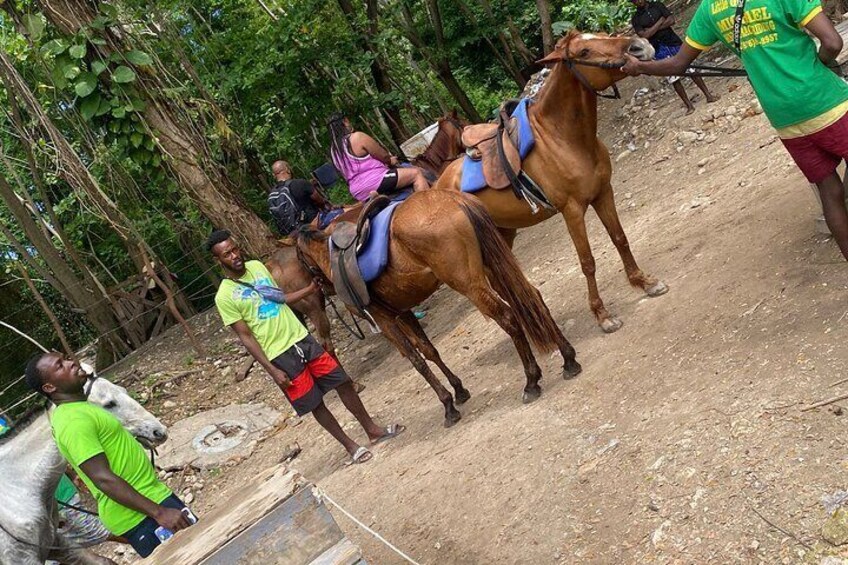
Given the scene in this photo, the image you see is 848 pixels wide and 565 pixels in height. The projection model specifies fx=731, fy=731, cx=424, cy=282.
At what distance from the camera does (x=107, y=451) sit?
3986 millimetres

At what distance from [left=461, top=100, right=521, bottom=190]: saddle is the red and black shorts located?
79.0 inches

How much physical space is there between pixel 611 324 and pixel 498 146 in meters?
1.72

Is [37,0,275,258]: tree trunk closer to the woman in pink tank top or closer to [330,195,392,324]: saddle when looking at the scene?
the woman in pink tank top

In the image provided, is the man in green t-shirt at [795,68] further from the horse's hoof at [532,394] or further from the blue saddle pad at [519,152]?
the horse's hoof at [532,394]

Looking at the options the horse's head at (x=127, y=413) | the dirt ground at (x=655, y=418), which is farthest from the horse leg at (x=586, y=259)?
the horse's head at (x=127, y=413)

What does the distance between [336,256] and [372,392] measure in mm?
2604

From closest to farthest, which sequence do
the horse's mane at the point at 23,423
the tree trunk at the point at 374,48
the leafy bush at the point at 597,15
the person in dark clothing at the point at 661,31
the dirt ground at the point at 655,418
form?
the dirt ground at the point at 655,418
the horse's mane at the point at 23,423
the person in dark clothing at the point at 661,31
the leafy bush at the point at 597,15
the tree trunk at the point at 374,48

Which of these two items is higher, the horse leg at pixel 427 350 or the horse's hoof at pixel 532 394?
the horse leg at pixel 427 350

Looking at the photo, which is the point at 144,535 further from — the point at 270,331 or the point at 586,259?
the point at 586,259

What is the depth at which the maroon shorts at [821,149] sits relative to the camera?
3.76 meters

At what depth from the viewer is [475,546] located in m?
3.97

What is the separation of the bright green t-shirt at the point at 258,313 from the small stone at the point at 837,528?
3815mm

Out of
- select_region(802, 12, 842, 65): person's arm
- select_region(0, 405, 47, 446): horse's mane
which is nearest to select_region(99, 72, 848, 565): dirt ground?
select_region(802, 12, 842, 65): person's arm

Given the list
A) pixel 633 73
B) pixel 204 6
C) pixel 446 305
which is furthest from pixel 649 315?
pixel 204 6
